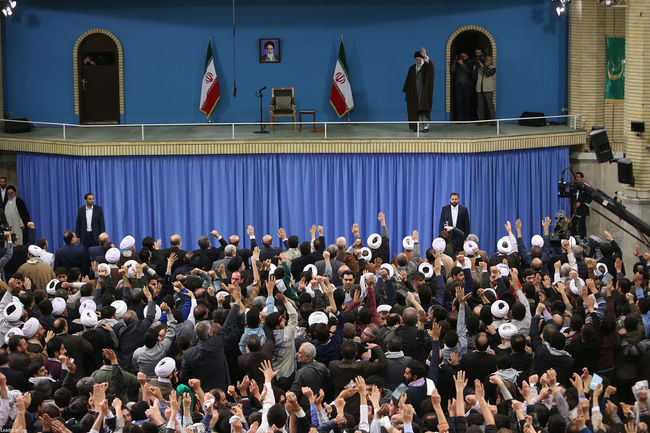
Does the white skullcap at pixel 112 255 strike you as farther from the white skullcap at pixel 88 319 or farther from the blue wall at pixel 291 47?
the blue wall at pixel 291 47

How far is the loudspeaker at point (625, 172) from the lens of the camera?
17.3 m

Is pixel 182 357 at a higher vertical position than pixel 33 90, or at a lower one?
lower

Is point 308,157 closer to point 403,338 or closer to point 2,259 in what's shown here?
point 2,259

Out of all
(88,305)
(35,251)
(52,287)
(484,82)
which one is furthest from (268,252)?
(484,82)

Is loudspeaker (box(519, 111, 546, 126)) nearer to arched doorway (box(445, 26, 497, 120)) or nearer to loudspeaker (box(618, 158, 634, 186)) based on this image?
arched doorway (box(445, 26, 497, 120))

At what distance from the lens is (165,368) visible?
10.1 m

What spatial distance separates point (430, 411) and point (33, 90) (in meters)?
14.0

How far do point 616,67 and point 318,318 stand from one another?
10.5 metres

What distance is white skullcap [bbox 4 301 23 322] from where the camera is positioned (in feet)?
37.9

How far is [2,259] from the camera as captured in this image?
49.5ft

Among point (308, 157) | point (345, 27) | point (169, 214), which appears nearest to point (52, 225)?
point (169, 214)

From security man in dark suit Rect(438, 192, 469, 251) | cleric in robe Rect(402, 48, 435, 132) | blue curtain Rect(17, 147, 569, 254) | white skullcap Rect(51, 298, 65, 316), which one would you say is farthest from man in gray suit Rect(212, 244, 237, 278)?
cleric in robe Rect(402, 48, 435, 132)

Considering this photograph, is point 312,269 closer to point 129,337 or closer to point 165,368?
point 129,337

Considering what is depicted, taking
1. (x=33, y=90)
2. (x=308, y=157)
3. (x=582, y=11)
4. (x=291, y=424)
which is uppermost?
(x=582, y=11)
